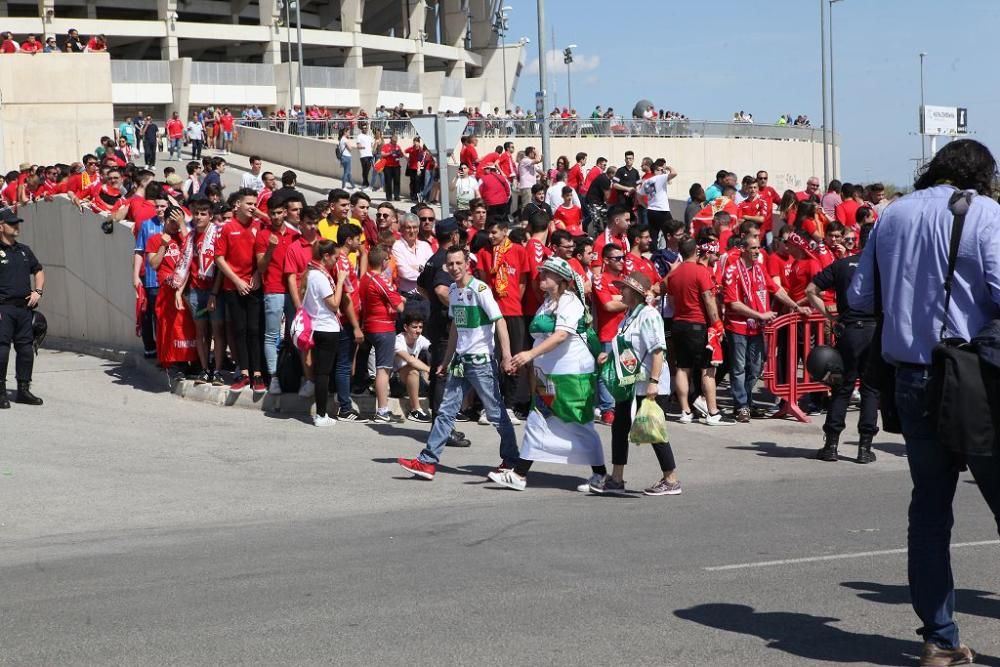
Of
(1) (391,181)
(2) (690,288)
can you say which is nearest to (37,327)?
(2) (690,288)

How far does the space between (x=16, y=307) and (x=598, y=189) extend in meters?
12.5

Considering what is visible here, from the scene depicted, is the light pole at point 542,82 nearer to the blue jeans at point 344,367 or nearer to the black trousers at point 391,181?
the black trousers at point 391,181

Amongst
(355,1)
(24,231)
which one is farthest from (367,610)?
(355,1)

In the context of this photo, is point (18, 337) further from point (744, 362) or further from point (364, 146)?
point (364, 146)

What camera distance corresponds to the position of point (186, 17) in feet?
244

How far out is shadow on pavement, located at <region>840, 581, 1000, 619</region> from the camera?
20.3ft

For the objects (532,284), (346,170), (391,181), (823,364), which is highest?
(346,170)

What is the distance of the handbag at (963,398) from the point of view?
196 inches

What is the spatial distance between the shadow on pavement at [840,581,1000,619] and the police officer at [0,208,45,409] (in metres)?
9.41

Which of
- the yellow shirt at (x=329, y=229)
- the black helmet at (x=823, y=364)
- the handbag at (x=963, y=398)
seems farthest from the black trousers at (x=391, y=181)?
the handbag at (x=963, y=398)

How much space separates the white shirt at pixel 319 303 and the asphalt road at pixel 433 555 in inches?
39.8

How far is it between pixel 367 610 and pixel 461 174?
1795 cm

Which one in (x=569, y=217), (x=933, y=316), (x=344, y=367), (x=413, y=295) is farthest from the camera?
(x=569, y=217)

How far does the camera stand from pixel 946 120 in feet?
185
